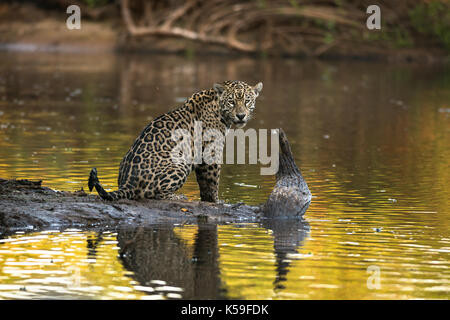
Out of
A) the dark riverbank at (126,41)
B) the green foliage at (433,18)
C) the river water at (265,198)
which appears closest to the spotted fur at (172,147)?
the river water at (265,198)

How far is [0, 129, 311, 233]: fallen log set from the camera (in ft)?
38.8

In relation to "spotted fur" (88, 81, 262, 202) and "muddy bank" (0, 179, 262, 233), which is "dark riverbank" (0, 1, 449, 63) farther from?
"muddy bank" (0, 179, 262, 233)

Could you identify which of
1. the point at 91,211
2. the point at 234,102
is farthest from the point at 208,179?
the point at 91,211

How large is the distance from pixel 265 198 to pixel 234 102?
1845 millimetres

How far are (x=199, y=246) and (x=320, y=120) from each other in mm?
14984

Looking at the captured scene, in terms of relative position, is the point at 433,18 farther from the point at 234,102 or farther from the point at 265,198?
the point at 234,102

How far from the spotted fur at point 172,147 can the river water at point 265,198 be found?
0.83 meters

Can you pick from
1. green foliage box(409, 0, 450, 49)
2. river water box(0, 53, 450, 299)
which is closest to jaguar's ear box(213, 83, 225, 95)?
river water box(0, 53, 450, 299)

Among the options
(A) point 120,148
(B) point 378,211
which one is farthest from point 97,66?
(B) point 378,211

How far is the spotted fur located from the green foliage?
34888 mm

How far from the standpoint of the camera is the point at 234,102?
13.1m

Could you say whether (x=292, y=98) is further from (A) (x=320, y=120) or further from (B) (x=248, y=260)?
(B) (x=248, y=260)

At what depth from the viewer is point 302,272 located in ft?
32.3
